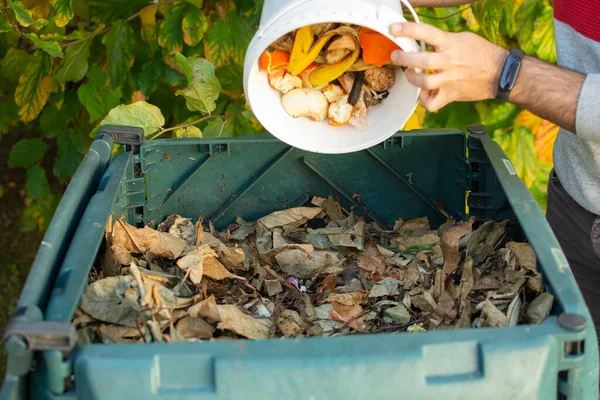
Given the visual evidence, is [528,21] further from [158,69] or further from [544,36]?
[158,69]

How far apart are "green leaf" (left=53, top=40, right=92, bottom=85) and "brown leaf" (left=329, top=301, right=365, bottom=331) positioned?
109 centimetres

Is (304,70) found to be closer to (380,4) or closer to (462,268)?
(380,4)

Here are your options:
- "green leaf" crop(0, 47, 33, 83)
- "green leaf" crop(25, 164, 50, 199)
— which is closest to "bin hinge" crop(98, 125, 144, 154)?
"green leaf" crop(0, 47, 33, 83)

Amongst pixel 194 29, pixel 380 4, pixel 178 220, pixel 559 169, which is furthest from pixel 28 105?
pixel 559 169

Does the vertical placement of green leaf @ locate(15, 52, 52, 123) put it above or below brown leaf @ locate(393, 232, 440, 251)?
above

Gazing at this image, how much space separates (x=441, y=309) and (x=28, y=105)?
135cm

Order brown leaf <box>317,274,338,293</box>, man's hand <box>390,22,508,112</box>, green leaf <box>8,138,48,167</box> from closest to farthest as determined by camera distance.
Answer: man's hand <box>390,22,508,112</box>, brown leaf <box>317,274,338,293</box>, green leaf <box>8,138,48,167</box>

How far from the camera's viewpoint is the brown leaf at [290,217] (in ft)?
5.86

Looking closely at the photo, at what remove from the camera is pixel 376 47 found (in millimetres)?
1422

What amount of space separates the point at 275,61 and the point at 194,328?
1.69 feet

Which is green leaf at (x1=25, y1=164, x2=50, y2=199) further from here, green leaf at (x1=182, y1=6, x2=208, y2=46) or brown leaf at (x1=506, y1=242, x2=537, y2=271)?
brown leaf at (x1=506, y1=242, x2=537, y2=271)

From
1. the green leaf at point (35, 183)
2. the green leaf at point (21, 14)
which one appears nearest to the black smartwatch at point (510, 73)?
the green leaf at point (21, 14)

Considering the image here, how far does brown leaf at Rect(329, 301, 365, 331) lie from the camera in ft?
4.67

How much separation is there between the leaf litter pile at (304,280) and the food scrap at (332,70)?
1.02 feet
